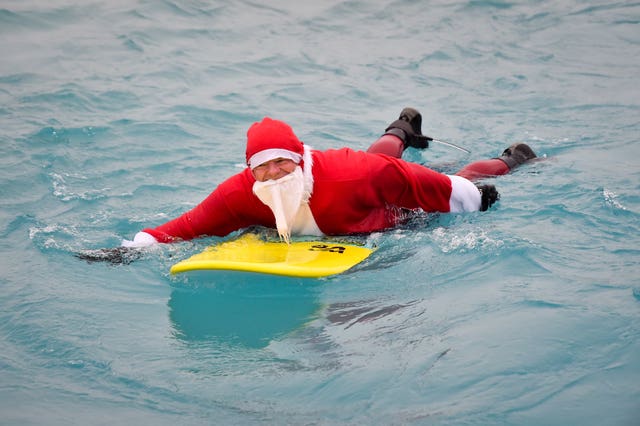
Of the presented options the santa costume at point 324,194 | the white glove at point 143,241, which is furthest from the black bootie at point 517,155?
the white glove at point 143,241

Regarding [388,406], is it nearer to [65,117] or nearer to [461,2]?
[65,117]

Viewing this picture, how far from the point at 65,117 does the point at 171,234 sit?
3.65 meters

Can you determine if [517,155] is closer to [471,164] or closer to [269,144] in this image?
[471,164]

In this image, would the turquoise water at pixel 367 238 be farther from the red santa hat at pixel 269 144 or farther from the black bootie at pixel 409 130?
the red santa hat at pixel 269 144

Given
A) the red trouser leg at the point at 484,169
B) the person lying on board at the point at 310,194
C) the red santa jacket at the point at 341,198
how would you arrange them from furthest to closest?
the red trouser leg at the point at 484,169
the red santa jacket at the point at 341,198
the person lying on board at the point at 310,194

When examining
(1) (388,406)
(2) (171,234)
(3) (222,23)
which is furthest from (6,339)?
(3) (222,23)

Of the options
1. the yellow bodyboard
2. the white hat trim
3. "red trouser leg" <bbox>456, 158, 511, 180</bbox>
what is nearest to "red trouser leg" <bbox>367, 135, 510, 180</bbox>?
"red trouser leg" <bbox>456, 158, 511, 180</bbox>

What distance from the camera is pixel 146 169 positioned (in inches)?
293

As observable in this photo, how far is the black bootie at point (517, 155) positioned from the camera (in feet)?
21.7

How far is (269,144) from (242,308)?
3.28 feet

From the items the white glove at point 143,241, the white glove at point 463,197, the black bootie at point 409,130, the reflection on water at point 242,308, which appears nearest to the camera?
the reflection on water at point 242,308

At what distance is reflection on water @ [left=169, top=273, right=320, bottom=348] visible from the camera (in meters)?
4.56

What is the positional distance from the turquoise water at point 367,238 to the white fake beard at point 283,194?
1.31 ft

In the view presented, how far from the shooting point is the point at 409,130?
7.00 meters
